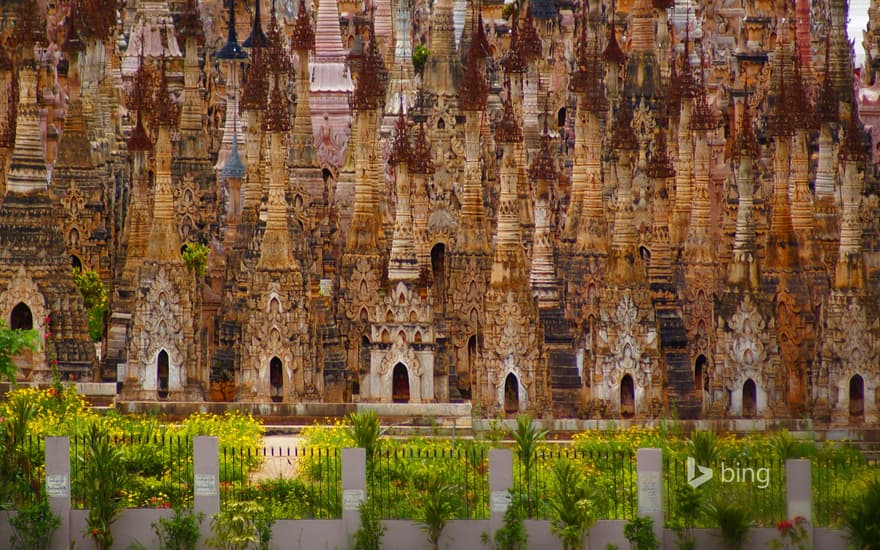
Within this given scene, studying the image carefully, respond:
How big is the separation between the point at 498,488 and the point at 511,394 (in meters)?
8.66

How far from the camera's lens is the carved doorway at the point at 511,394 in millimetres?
53219

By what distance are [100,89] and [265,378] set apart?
571 inches

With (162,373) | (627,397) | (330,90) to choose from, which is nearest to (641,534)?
(627,397)

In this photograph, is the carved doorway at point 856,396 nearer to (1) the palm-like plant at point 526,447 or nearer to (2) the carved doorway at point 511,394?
(2) the carved doorway at point 511,394

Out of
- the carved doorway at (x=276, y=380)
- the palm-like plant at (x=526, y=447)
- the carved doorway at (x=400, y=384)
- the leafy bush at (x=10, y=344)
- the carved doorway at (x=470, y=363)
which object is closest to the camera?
the palm-like plant at (x=526, y=447)

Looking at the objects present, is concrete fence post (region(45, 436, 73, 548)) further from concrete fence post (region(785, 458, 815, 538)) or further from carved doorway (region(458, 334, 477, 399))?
carved doorway (region(458, 334, 477, 399))

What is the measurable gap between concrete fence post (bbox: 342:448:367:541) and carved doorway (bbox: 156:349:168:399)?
37.6ft

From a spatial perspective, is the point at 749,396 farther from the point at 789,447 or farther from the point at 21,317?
the point at 21,317

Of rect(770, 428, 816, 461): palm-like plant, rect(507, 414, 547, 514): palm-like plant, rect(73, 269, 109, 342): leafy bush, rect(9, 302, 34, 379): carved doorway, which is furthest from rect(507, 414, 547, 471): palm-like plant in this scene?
rect(73, 269, 109, 342): leafy bush

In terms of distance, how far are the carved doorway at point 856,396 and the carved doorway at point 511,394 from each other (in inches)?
280

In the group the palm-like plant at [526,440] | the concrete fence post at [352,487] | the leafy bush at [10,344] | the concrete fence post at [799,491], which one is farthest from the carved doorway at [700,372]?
the leafy bush at [10,344]

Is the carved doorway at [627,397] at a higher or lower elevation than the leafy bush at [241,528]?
higher

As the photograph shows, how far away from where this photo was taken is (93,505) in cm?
4484

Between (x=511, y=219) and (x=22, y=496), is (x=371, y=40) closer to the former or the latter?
(x=511, y=219)
